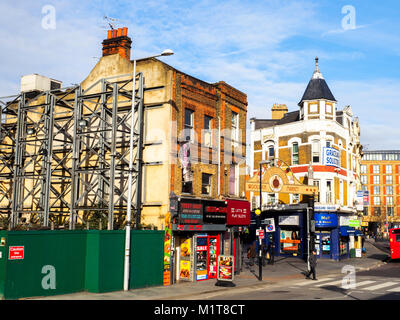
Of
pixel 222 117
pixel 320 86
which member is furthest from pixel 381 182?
pixel 222 117

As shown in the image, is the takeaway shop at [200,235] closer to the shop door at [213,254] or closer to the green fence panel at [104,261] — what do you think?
the shop door at [213,254]

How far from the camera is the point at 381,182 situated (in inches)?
5354

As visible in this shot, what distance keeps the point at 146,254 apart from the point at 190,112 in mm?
8756

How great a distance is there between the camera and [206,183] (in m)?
27.0

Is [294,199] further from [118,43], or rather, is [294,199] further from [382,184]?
[382,184]

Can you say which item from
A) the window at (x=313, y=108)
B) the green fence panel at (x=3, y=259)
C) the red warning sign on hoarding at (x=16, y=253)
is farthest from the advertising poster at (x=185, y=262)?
the window at (x=313, y=108)

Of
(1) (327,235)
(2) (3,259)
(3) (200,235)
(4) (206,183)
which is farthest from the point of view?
(1) (327,235)

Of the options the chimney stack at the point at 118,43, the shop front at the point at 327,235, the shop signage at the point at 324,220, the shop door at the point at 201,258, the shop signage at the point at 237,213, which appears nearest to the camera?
the shop door at the point at 201,258

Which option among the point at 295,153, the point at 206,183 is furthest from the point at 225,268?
the point at 295,153

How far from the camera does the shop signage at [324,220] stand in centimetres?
4294

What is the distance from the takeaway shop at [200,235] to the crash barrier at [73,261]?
154 cm

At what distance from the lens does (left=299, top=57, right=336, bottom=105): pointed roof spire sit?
4506cm

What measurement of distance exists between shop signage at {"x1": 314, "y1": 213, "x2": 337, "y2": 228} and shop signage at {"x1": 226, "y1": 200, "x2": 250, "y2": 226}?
15783 mm

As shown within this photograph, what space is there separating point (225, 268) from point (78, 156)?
10.0 m
